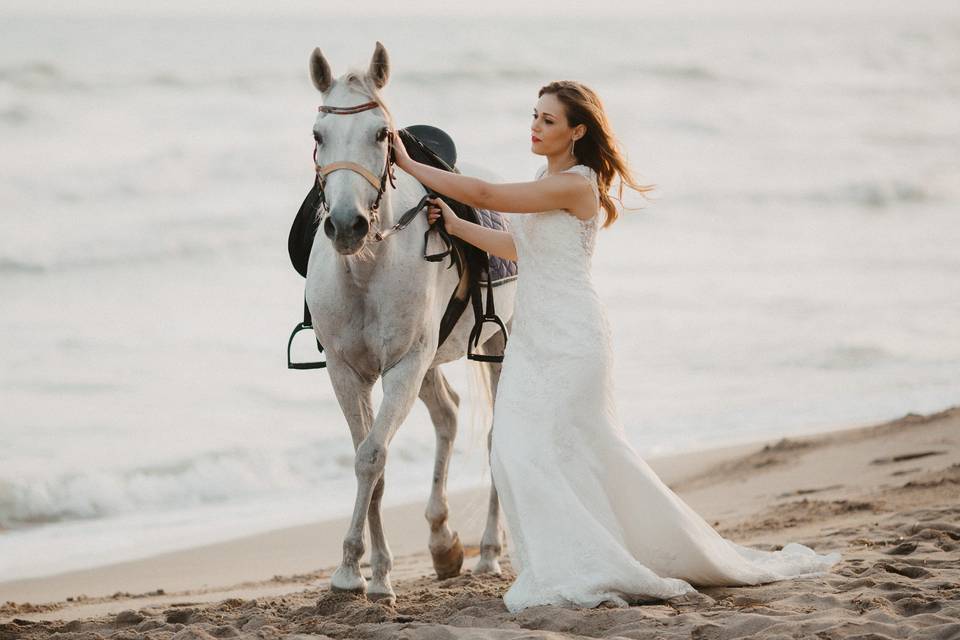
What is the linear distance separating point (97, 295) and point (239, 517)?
7.87m

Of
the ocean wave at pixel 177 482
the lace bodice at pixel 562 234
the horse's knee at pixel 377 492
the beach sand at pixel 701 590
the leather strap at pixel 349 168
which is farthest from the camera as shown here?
the ocean wave at pixel 177 482

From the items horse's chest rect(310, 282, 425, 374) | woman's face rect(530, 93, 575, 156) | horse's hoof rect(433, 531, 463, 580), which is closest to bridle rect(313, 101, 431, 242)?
horse's chest rect(310, 282, 425, 374)

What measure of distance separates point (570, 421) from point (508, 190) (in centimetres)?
88

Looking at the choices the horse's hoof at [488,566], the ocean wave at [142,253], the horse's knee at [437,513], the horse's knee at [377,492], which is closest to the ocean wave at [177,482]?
the horse's hoof at [488,566]

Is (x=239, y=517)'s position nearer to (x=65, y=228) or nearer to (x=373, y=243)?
(x=373, y=243)

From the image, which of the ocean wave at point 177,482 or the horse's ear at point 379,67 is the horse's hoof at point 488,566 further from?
the ocean wave at point 177,482

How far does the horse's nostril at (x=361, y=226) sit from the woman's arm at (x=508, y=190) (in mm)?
448

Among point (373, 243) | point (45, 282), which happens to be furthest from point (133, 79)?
point (373, 243)

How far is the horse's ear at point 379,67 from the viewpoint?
4.72 m

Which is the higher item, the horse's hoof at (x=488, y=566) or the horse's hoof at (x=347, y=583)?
the horse's hoof at (x=347, y=583)

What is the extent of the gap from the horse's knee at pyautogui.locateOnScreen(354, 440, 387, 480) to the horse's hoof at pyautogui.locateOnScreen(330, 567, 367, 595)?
40cm

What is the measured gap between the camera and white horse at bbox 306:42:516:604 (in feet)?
14.8

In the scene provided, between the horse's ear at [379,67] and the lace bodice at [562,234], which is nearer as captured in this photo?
the horse's ear at [379,67]

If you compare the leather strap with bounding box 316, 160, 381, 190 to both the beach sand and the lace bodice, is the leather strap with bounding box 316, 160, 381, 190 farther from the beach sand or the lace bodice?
the beach sand
